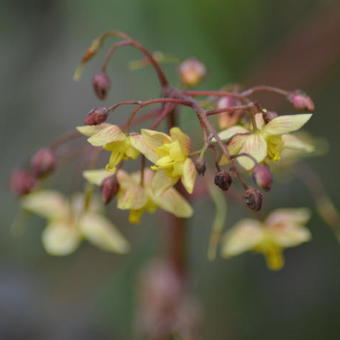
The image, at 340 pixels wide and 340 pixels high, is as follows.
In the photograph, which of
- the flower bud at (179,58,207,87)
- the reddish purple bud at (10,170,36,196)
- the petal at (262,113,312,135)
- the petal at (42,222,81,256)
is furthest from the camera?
the petal at (42,222,81,256)

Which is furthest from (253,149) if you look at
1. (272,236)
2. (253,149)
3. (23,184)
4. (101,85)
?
(23,184)

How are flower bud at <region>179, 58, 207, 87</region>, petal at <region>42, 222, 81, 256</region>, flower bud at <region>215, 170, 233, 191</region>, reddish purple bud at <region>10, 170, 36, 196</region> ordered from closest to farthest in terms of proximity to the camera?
flower bud at <region>215, 170, 233, 191</region> < flower bud at <region>179, 58, 207, 87</region> < reddish purple bud at <region>10, 170, 36, 196</region> < petal at <region>42, 222, 81, 256</region>

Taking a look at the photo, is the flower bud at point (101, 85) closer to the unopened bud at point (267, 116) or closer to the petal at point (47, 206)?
the unopened bud at point (267, 116)

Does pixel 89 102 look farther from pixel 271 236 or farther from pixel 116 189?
pixel 116 189

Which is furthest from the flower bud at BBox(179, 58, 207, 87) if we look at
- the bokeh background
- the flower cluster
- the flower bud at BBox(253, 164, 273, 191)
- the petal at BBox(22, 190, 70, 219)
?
the bokeh background

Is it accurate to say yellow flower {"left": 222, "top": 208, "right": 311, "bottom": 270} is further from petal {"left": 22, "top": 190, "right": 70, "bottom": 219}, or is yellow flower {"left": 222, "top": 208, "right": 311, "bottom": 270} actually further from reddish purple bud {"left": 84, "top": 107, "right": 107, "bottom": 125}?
reddish purple bud {"left": 84, "top": 107, "right": 107, "bottom": 125}

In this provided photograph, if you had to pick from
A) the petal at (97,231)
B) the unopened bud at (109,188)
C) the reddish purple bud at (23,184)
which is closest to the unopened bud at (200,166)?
the unopened bud at (109,188)

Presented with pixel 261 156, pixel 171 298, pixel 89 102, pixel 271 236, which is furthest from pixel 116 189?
pixel 89 102

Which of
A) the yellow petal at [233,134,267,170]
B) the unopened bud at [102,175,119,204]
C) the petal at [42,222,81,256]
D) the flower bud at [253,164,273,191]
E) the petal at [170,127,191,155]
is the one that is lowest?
the petal at [42,222,81,256]
